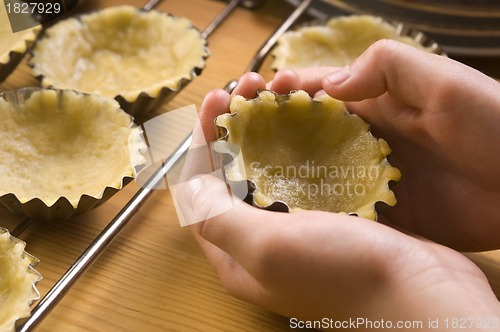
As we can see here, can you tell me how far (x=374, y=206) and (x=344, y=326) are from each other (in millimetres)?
204

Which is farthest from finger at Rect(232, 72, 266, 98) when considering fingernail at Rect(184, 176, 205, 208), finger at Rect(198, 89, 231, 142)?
fingernail at Rect(184, 176, 205, 208)

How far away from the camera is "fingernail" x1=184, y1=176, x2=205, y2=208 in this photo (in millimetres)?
1045

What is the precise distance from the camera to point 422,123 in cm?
118

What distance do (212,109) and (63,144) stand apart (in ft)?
1.41

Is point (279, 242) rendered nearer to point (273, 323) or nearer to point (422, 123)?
point (273, 323)

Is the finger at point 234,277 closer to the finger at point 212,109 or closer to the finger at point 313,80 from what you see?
the finger at point 212,109

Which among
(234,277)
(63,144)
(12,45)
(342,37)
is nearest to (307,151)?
(234,277)

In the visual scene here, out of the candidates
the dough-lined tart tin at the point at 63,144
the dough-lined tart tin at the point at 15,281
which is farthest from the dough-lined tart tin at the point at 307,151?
the dough-lined tart tin at the point at 15,281

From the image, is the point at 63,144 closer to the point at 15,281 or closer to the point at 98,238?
the point at 98,238

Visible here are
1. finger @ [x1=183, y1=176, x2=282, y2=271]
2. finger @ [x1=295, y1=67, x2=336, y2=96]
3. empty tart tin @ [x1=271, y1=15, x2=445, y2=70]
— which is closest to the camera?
finger @ [x1=183, y1=176, x2=282, y2=271]

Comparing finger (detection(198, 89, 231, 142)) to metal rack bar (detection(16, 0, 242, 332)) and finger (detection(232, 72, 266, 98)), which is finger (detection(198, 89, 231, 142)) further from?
metal rack bar (detection(16, 0, 242, 332))

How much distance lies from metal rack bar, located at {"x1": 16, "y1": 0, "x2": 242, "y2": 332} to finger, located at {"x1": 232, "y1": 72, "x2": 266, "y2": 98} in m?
0.26

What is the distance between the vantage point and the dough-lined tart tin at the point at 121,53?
64.0 inches

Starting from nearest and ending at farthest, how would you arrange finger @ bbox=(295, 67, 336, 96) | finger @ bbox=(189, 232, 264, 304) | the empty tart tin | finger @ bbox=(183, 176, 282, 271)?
1. finger @ bbox=(183, 176, 282, 271)
2. finger @ bbox=(189, 232, 264, 304)
3. finger @ bbox=(295, 67, 336, 96)
4. the empty tart tin
